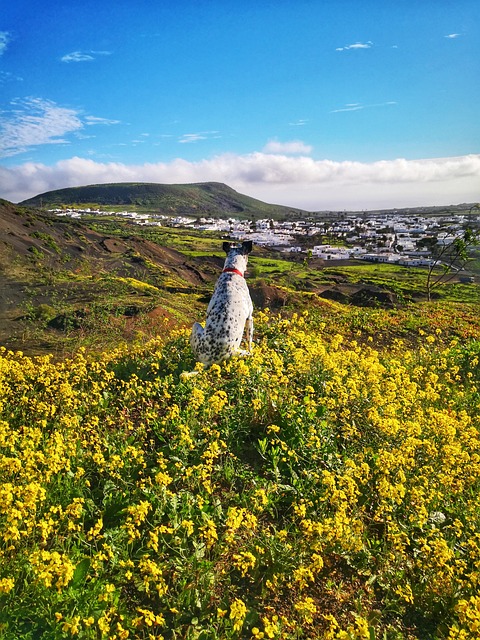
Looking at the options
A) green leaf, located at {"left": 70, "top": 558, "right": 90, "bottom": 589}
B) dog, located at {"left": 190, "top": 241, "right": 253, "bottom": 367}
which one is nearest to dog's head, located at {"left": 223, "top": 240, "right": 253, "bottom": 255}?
dog, located at {"left": 190, "top": 241, "right": 253, "bottom": 367}

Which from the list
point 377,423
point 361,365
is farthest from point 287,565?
point 361,365

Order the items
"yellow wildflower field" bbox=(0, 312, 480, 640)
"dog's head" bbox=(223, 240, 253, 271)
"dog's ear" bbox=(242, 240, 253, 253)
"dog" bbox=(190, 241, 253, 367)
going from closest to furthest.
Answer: "yellow wildflower field" bbox=(0, 312, 480, 640), "dog" bbox=(190, 241, 253, 367), "dog's head" bbox=(223, 240, 253, 271), "dog's ear" bbox=(242, 240, 253, 253)

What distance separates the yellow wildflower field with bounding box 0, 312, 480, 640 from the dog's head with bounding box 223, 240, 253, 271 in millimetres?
2520

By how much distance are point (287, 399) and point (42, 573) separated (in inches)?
176

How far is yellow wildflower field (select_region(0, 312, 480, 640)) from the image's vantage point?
368 cm

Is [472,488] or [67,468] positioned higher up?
[67,468]

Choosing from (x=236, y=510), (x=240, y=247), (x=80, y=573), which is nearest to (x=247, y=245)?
(x=240, y=247)

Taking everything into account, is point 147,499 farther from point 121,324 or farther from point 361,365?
point 121,324

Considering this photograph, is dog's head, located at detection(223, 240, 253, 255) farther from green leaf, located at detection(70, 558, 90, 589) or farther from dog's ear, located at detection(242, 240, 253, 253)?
green leaf, located at detection(70, 558, 90, 589)

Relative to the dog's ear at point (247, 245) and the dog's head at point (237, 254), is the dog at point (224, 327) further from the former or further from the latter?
the dog's ear at point (247, 245)

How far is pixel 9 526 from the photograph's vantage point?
3.69 m

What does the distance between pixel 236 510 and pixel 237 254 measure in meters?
6.48

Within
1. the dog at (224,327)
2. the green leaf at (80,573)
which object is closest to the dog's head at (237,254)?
the dog at (224,327)

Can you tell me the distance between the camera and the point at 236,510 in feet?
14.0
